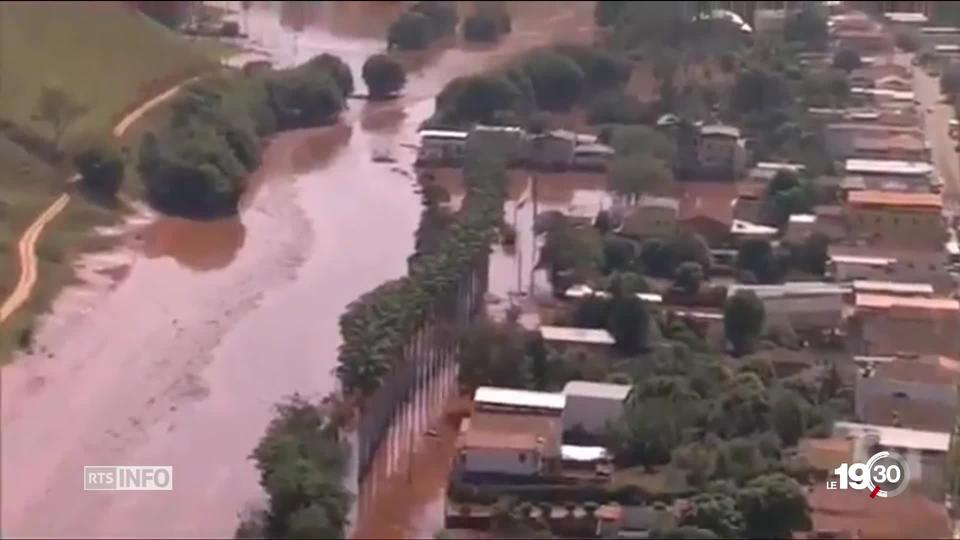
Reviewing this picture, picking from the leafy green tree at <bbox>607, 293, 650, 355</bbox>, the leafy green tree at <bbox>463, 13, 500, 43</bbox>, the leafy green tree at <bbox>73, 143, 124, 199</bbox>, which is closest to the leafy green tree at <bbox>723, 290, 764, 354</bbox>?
the leafy green tree at <bbox>607, 293, 650, 355</bbox>

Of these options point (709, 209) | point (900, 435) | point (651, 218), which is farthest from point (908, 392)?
point (709, 209)

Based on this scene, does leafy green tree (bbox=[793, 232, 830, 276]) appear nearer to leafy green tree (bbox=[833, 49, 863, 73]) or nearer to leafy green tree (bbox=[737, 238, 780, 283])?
leafy green tree (bbox=[737, 238, 780, 283])

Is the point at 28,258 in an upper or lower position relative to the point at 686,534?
upper

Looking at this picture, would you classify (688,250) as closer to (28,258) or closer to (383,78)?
(383,78)

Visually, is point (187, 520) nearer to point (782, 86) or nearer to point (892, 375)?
point (892, 375)

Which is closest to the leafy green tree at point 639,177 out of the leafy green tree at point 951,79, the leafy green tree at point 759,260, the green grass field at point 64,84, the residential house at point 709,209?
the residential house at point 709,209

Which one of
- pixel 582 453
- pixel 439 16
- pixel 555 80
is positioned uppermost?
pixel 439 16

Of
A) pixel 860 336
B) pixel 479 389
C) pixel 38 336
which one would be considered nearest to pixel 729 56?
pixel 860 336
